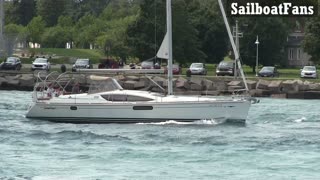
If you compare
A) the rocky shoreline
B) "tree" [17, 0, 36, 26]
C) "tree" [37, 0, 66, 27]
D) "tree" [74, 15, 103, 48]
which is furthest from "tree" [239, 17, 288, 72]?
"tree" [17, 0, 36, 26]

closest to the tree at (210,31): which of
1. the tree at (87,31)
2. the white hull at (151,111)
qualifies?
the tree at (87,31)

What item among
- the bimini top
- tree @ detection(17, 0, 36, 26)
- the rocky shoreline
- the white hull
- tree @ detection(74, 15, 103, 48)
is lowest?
the rocky shoreline

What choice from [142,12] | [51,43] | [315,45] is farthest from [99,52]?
[315,45]

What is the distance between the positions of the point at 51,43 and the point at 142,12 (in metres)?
52.5

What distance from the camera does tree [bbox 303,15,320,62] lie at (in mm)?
92250

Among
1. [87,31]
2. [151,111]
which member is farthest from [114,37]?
[151,111]

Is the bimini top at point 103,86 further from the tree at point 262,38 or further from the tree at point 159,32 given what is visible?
the tree at point 262,38

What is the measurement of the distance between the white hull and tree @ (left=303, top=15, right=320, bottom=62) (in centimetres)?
5264

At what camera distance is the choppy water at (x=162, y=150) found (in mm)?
26872

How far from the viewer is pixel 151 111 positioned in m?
40.6

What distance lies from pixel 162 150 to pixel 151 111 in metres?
8.41

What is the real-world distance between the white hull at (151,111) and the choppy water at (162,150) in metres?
0.43

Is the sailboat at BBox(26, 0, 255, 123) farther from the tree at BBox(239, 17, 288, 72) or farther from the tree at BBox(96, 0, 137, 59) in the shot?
the tree at BBox(239, 17, 288, 72)

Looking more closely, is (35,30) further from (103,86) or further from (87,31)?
(103,86)
